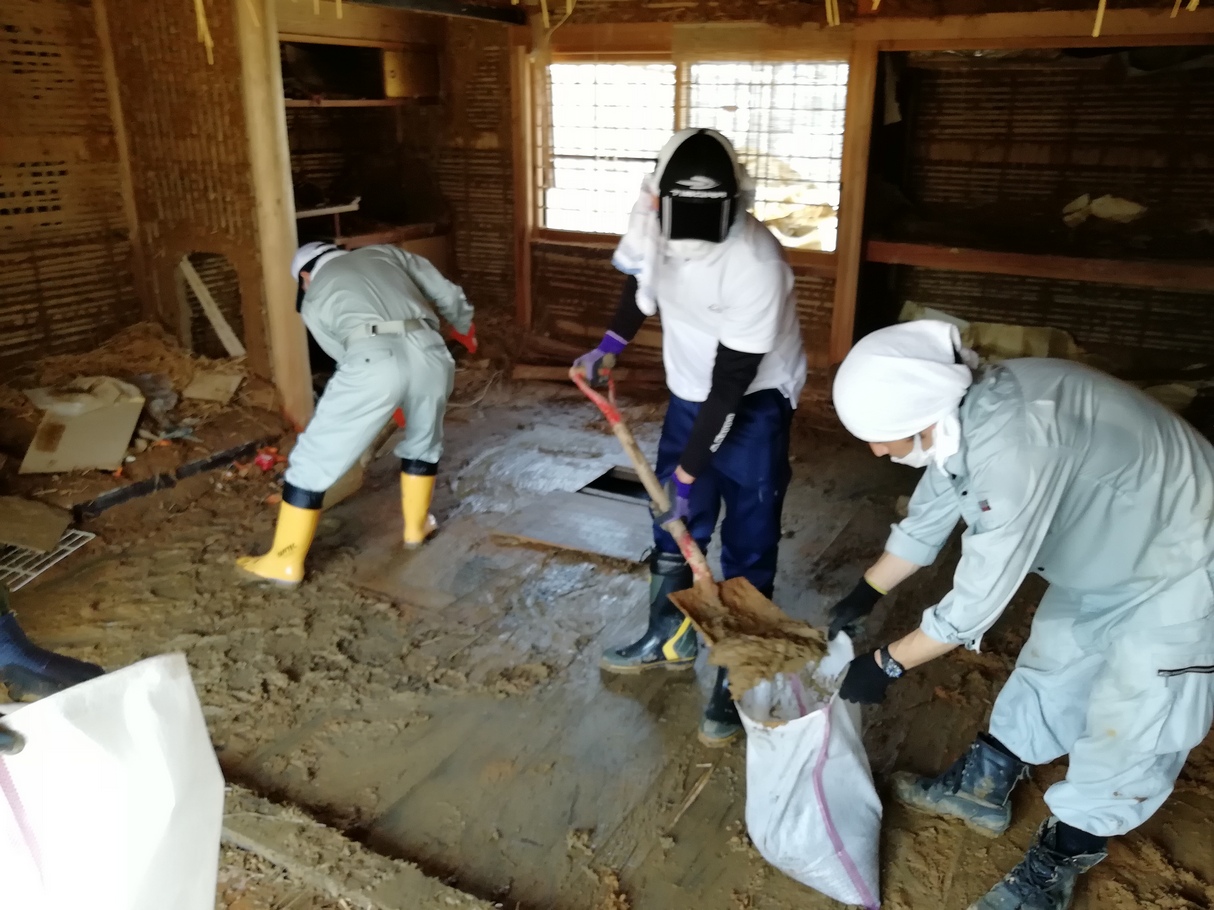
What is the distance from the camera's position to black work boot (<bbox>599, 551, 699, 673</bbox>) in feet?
7.96

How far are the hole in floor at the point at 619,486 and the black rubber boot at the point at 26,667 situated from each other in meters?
2.31

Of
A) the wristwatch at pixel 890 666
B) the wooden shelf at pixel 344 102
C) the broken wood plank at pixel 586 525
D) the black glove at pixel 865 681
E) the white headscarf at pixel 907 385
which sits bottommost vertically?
the broken wood plank at pixel 586 525

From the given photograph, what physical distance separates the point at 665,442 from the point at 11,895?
164cm

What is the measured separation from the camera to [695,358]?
218 cm

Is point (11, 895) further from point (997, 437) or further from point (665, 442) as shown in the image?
point (665, 442)

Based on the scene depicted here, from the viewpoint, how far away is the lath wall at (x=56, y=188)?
3.74 m

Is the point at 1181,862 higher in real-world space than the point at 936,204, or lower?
lower

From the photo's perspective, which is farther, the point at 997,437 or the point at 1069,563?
the point at 1069,563

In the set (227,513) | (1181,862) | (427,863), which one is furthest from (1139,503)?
(227,513)

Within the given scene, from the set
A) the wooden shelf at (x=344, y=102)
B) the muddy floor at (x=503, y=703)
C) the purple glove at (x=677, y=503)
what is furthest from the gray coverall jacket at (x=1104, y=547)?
the wooden shelf at (x=344, y=102)

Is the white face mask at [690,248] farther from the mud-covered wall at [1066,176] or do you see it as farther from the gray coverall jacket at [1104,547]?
the mud-covered wall at [1066,176]

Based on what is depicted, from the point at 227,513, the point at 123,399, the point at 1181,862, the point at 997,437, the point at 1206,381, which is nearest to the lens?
the point at 997,437

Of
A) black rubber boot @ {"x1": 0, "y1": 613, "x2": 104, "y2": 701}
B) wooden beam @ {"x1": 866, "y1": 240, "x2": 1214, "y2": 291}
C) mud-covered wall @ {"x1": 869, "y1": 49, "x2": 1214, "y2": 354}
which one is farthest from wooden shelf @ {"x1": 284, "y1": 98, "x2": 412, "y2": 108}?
black rubber boot @ {"x1": 0, "y1": 613, "x2": 104, "y2": 701}

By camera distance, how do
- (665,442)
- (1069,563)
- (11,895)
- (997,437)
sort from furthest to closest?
1. (665,442)
2. (1069,563)
3. (997,437)
4. (11,895)
